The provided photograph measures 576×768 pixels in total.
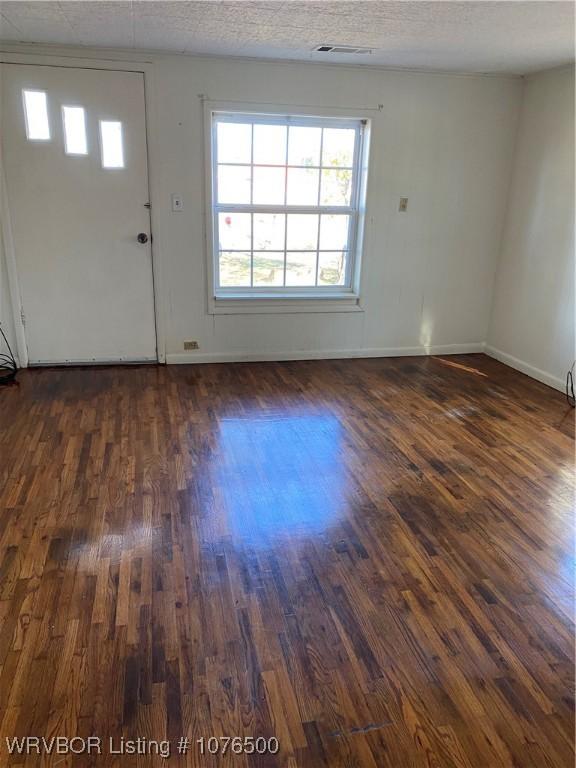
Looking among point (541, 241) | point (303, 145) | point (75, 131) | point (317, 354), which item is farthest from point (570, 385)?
point (75, 131)

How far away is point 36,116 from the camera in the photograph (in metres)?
3.92

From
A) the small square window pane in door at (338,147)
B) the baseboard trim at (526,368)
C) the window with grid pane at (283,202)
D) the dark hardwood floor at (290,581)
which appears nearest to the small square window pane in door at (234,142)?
the window with grid pane at (283,202)

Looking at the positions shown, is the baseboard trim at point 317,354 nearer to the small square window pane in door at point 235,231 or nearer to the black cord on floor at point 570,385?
the small square window pane in door at point 235,231

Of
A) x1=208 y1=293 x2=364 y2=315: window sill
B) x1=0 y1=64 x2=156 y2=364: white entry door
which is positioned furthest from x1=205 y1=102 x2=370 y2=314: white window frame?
x1=0 y1=64 x2=156 y2=364: white entry door

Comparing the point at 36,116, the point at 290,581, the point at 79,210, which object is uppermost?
the point at 36,116

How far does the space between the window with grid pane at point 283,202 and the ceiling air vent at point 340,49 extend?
2.18 feet

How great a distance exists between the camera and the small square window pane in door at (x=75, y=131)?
3961 mm

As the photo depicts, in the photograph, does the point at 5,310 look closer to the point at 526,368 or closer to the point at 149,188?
the point at 149,188

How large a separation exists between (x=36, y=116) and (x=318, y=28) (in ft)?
7.11

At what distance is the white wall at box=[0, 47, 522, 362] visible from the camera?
414 cm

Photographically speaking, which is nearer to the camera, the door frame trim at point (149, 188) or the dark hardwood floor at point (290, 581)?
the dark hardwood floor at point (290, 581)

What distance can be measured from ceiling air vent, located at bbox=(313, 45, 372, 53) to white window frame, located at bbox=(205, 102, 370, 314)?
57 centimetres

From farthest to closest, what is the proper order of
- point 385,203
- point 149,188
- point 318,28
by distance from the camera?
point 385,203
point 149,188
point 318,28

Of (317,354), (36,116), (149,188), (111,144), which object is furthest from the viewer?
(317,354)
